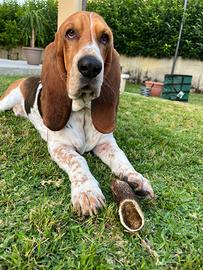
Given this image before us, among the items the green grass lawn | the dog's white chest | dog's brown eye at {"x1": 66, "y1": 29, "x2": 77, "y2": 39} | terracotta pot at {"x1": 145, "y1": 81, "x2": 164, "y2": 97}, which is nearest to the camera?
the green grass lawn

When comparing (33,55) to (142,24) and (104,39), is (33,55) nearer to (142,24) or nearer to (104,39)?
(142,24)

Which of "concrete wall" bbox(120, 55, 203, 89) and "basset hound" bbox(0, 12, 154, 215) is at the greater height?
"basset hound" bbox(0, 12, 154, 215)

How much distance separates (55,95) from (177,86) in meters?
6.64

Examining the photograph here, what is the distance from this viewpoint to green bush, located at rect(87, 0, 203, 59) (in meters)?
11.6

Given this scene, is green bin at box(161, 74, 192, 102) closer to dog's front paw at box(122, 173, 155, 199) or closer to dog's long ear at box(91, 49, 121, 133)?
dog's long ear at box(91, 49, 121, 133)

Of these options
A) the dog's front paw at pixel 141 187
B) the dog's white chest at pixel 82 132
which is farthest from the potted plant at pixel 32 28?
the dog's front paw at pixel 141 187

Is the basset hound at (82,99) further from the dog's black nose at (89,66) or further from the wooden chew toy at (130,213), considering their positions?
the wooden chew toy at (130,213)

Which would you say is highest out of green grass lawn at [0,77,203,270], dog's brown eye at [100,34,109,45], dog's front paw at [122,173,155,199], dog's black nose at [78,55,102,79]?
dog's brown eye at [100,34,109,45]

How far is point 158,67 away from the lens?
512 inches

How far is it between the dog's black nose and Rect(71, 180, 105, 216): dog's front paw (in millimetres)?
682

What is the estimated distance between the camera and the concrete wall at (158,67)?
12469 millimetres

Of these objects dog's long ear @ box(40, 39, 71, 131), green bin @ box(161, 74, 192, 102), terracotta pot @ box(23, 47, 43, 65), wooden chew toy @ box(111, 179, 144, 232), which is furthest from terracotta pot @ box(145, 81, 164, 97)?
wooden chew toy @ box(111, 179, 144, 232)

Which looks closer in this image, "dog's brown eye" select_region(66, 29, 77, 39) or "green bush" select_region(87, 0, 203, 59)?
"dog's brown eye" select_region(66, 29, 77, 39)

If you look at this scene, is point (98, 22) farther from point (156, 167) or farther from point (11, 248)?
point (11, 248)
